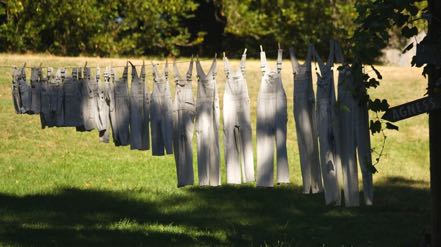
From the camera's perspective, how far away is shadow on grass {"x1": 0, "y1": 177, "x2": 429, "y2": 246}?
10.4 meters

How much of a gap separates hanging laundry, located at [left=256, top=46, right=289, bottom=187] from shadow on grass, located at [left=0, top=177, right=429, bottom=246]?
1504 millimetres

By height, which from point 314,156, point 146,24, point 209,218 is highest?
point 146,24

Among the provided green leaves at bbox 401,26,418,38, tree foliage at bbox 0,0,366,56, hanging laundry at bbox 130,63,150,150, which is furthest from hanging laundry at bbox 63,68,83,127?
tree foliage at bbox 0,0,366,56

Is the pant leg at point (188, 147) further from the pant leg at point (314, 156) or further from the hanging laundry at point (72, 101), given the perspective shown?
the hanging laundry at point (72, 101)

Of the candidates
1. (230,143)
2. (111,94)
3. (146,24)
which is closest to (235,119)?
(230,143)

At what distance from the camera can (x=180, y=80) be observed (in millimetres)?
8594

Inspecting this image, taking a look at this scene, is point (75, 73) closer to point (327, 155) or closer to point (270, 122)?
point (270, 122)

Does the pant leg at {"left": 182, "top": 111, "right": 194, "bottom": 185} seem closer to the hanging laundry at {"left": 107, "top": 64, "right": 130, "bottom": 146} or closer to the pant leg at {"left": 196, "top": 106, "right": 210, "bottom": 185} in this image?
the pant leg at {"left": 196, "top": 106, "right": 210, "bottom": 185}

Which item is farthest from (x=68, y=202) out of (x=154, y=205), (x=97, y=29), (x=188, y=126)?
(x=97, y=29)

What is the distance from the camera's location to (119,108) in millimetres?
9281

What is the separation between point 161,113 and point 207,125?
1.97ft

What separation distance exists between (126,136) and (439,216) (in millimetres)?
3273

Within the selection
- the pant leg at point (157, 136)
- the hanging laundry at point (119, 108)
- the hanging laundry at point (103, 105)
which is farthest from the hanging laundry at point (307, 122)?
the hanging laundry at point (103, 105)

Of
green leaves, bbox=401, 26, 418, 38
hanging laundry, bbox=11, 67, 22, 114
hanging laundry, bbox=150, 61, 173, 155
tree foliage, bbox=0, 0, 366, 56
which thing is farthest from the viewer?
tree foliage, bbox=0, 0, 366, 56
